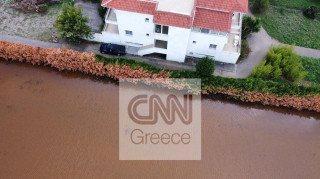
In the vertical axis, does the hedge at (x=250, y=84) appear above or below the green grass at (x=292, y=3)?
below

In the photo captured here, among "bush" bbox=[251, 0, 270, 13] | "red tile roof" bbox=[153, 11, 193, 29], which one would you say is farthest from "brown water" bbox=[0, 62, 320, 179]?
"bush" bbox=[251, 0, 270, 13]

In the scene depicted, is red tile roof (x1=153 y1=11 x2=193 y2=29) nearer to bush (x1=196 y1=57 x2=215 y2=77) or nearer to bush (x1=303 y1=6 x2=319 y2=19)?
bush (x1=196 y1=57 x2=215 y2=77)

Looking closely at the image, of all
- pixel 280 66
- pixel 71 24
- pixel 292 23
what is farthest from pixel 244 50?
pixel 71 24

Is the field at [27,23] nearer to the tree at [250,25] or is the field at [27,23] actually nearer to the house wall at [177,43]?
the house wall at [177,43]

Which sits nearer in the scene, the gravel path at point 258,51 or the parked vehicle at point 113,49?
the parked vehicle at point 113,49

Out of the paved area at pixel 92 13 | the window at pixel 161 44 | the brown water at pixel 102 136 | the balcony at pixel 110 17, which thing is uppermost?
the paved area at pixel 92 13

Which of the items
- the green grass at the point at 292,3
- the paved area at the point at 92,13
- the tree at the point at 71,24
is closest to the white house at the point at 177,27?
the tree at the point at 71,24
